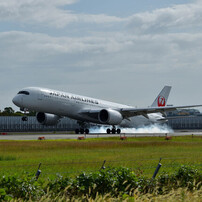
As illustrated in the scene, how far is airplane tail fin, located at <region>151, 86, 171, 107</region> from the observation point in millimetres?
85750

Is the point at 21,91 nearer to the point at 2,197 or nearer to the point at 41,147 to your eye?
the point at 41,147

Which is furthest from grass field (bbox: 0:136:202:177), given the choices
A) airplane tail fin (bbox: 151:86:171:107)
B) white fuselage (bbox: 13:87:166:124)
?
airplane tail fin (bbox: 151:86:171:107)

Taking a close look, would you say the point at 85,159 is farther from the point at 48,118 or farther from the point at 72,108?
the point at 48,118

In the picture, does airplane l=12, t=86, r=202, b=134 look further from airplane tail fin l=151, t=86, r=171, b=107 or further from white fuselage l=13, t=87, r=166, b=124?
airplane tail fin l=151, t=86, r=171, b=107

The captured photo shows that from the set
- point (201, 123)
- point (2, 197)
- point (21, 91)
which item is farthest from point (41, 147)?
point (201, 123)

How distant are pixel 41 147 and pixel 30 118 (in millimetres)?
72494

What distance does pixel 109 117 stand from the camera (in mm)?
65750

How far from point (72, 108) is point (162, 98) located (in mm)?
27693

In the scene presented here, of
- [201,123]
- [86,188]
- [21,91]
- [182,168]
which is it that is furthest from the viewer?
[201,123]

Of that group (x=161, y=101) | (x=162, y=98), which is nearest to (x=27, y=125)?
(x=161, y=101)

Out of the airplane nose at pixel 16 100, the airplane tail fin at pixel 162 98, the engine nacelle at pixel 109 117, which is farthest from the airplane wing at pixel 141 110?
the airplane nose at pixel 16 100

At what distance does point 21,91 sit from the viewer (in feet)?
198

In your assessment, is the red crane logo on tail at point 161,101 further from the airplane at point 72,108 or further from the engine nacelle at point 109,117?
the engine nacelle at point 109,117

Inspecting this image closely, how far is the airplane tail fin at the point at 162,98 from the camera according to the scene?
85.8 meters
